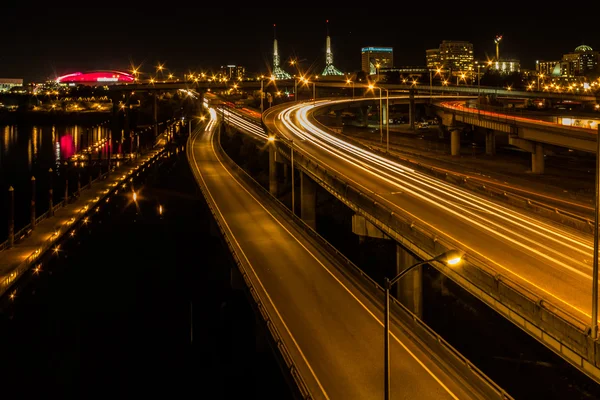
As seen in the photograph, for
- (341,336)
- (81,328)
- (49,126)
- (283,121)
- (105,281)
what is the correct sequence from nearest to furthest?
(341,336) → (81,328) → (105,281) → (283,121) → (49,126)

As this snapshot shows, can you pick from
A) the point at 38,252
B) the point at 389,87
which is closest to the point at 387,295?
the point at 38,252

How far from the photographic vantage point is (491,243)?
75.4 feet

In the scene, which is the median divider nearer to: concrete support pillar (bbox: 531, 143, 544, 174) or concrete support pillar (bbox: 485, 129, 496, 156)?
concrete support pillar (bbox: 531, 143, 544, 174)

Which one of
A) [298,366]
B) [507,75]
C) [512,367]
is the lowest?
[512,367]

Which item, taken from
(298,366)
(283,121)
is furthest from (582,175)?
(298,366)

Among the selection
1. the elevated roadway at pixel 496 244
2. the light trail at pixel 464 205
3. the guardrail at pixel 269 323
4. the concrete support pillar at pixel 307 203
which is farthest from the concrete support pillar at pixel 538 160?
the guardrail at pixel 269 323

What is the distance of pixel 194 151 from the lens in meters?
77.2

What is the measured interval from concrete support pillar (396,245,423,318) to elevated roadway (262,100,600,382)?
5.03 feet

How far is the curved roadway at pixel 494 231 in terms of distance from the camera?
722 inches

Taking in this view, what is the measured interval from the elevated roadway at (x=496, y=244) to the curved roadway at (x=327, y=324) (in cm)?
254

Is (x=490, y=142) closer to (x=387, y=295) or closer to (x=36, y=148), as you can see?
(x=387, y=295)

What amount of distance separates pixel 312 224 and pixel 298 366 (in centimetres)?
2700

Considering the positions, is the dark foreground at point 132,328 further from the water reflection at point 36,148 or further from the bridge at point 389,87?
the bridge at point 389,87

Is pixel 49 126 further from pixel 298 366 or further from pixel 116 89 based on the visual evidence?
pixel 298 366
